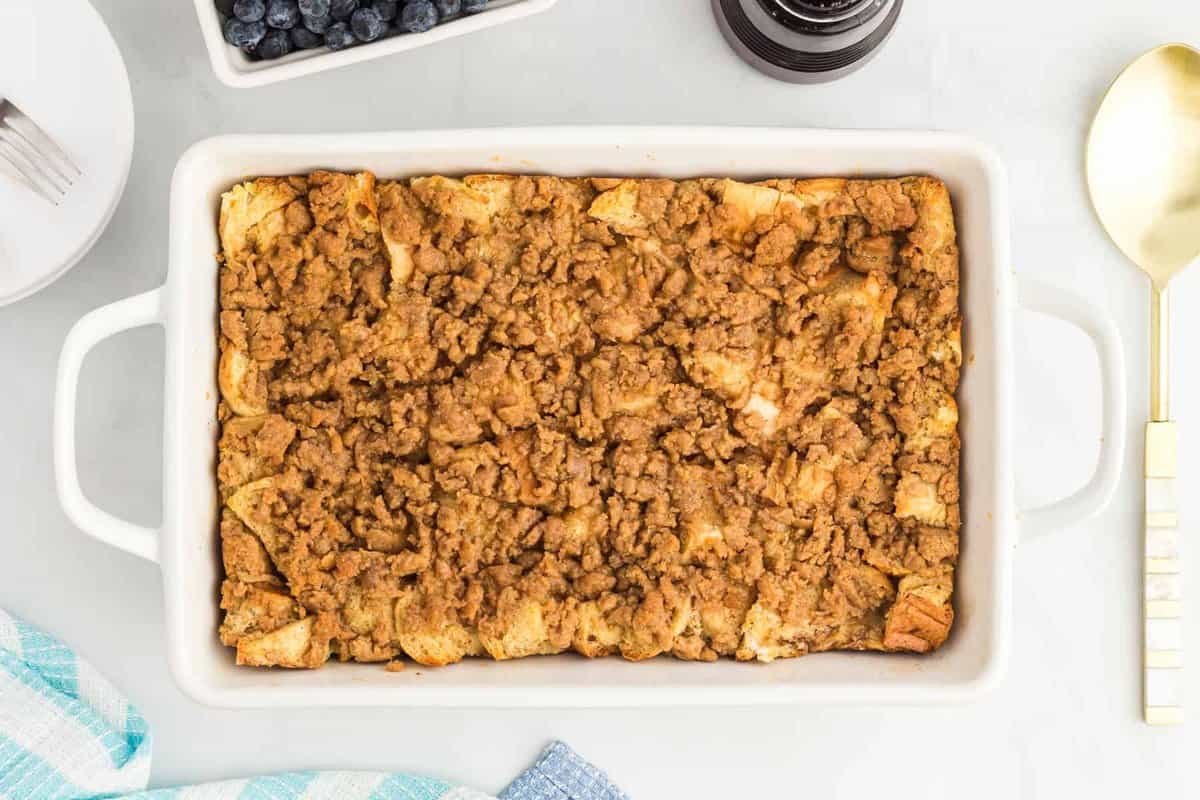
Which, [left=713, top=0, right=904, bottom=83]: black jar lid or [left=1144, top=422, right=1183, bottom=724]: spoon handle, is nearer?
[left=713, top=0, right=904, bottom=83]: black jar lid

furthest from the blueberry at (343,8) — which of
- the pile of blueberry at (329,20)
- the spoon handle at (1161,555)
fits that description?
the spoon handle at (1161,555)

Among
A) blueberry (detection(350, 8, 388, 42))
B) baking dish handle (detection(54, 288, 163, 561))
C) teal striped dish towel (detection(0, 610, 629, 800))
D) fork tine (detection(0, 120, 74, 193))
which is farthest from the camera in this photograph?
teal striped dish towel (detection(0, 610, 629, 800))

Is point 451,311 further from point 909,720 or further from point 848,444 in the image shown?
point 909,720

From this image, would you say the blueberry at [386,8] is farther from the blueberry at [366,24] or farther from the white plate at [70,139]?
the white plate at [70,139]

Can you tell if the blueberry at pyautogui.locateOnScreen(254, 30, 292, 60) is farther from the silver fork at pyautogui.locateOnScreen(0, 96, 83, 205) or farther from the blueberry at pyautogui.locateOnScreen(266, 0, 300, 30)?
the silver fork at pyautogui.locateOnScreen(0, 96, 83, 205)

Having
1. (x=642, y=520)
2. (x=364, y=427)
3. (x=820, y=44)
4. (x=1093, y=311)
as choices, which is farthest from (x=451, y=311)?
(x=1093, y=311)

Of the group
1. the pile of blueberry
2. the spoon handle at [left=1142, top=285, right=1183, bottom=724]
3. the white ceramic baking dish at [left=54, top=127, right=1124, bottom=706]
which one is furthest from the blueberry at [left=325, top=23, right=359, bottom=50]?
the spoon handle at [left=1142, top=285, right=1183, bottom=724]
